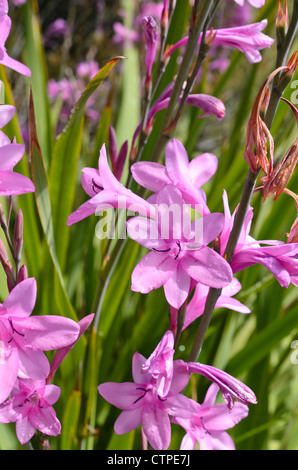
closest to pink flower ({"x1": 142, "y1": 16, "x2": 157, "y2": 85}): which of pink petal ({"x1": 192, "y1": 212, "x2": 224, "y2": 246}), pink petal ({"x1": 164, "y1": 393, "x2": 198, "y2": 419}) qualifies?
pink petal ({"x1": 192, "y1": 212, "x2": 224, "y2": 246})

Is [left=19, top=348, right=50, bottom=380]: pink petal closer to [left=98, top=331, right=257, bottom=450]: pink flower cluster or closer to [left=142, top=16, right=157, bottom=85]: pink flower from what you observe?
[left=98, top=331, right=257, bottom=450]: pink flower cluster

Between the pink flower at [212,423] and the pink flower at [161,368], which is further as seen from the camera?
the pink flower at [212,423]

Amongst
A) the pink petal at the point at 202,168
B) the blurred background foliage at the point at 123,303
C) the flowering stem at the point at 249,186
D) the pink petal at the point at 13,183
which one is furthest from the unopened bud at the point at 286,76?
the blurred background foliage at the point at 123,303

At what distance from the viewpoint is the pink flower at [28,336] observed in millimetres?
347

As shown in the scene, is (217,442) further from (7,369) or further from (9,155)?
(9,155)

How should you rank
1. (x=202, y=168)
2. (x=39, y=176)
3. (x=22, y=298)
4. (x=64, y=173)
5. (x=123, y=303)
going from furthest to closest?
(x=123, y=303)
(x=64, y=173)
(x=39, y=176)
(x=202, y=168)
(x=22, y=298)

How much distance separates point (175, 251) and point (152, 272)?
0.03m

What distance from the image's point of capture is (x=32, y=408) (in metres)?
0.40

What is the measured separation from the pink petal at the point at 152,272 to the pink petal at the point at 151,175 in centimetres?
7

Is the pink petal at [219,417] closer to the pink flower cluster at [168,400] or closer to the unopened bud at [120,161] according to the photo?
the pink flower cluster at [168,400]

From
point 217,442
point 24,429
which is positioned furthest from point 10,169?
point 217,442

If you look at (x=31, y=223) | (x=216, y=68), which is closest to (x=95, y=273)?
(x=31, y=223)

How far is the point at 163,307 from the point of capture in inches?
31.0

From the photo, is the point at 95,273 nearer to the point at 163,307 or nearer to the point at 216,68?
the point at 163,307
